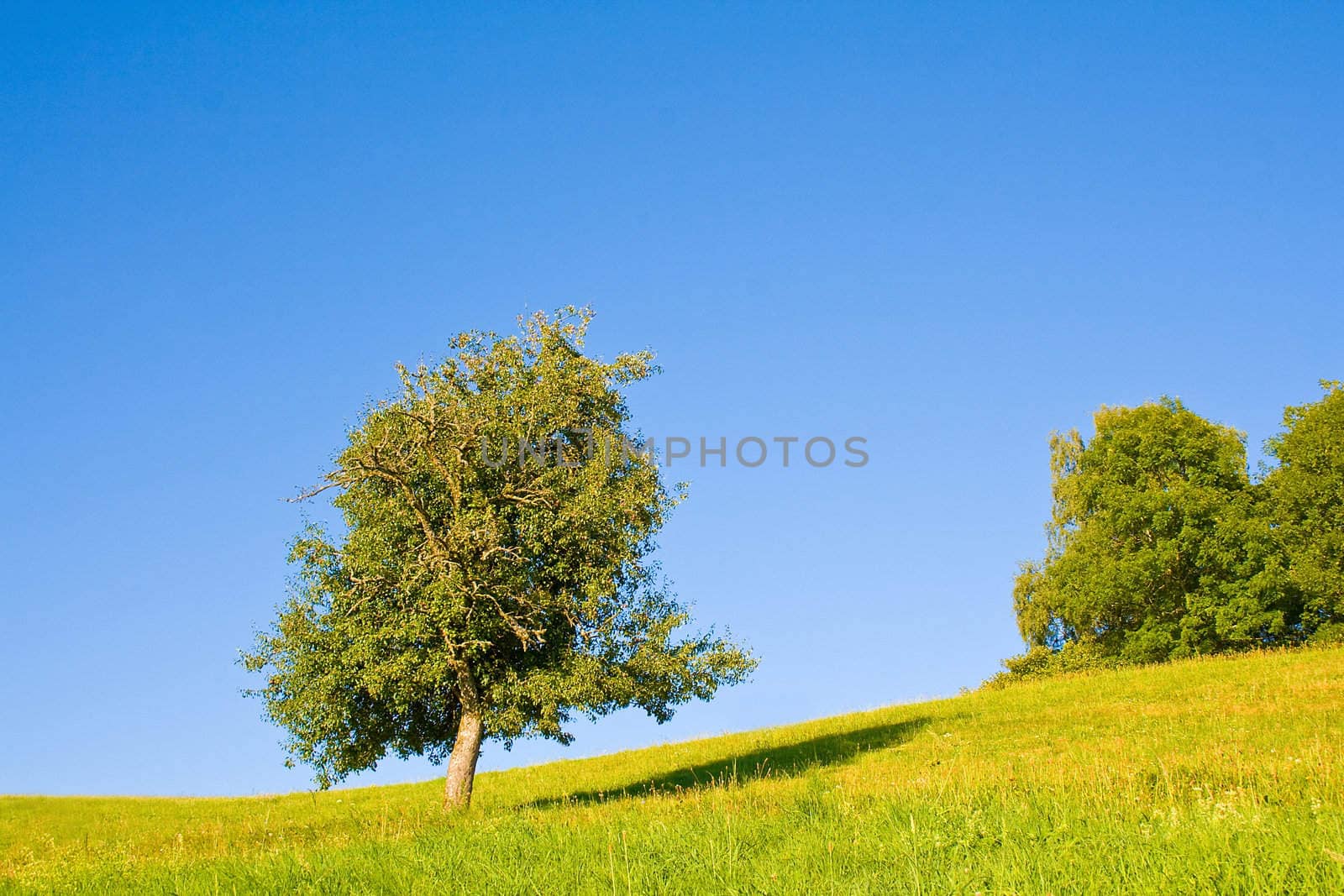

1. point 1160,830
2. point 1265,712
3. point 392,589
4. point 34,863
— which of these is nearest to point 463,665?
point 392,589

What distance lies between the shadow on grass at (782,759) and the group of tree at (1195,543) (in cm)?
2023

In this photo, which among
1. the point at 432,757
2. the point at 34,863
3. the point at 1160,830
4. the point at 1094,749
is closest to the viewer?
the point at 1160,830

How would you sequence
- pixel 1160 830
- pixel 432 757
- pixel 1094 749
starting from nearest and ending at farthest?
pixel 1160 830, pixel 1094 749, pixel 432 757

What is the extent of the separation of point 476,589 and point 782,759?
13.1 metres

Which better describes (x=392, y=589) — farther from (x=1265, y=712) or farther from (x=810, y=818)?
(x=1265, y=712)

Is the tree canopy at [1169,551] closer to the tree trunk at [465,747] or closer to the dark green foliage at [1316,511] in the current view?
the dark green foliage at [1316,511]

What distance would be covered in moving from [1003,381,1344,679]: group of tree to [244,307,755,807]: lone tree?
105 ft

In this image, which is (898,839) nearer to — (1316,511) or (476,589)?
(476,589)

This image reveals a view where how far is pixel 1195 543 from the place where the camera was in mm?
47656

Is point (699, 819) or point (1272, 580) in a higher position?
point (1272, 580)

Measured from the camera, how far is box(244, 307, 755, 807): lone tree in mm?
23766

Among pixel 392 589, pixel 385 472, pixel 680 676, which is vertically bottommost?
pixel 680 676

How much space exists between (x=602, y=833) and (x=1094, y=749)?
1724cm

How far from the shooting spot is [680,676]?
25406 millimetres
